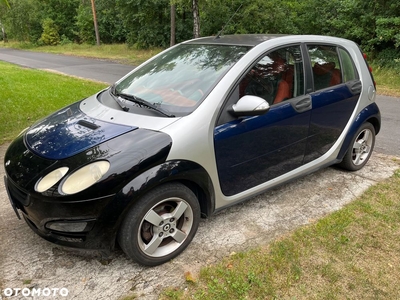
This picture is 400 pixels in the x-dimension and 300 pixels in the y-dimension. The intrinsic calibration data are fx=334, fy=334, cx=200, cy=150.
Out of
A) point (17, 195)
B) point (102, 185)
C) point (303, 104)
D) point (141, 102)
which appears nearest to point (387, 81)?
point (303, 104)

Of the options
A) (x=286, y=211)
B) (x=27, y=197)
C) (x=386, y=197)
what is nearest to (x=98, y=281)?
(x=27, y=197)

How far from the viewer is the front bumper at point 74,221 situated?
224 centimetres

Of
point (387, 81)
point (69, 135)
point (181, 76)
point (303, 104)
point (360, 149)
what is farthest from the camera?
point (387, 81)

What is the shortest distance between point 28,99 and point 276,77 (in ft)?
21.8

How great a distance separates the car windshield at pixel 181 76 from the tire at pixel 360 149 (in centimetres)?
194

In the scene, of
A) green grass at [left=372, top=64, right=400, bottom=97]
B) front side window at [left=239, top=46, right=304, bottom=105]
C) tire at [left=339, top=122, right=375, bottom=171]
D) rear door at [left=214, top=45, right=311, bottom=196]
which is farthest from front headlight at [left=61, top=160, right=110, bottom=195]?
green grass at [left=372, top=64, right=400, bottom=97]

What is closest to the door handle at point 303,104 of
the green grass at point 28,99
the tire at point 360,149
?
the tire at point 360,149

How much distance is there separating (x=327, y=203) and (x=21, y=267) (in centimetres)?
291

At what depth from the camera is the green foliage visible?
1526 inches

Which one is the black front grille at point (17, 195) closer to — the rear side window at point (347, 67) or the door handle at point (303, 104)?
the door handle at point (303, 104)

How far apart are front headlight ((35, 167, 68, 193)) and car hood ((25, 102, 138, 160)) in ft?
0.39

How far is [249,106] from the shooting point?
2.67 meters

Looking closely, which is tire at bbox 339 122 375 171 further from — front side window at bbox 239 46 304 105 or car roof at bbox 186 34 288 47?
car roof at bbox 186 34 288 47

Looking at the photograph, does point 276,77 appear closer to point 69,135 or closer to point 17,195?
point 69,135
